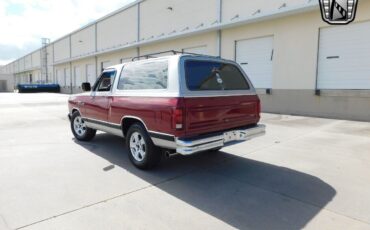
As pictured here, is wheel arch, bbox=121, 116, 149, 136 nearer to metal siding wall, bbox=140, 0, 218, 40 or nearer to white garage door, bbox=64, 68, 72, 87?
metal siding wall, bbox=140, 0, 218, 40

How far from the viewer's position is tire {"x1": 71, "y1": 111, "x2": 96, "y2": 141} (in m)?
7.09

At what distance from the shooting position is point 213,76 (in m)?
4.83

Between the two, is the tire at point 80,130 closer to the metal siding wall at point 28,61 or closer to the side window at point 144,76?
the side window at point 144,76

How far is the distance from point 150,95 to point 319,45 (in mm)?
9311

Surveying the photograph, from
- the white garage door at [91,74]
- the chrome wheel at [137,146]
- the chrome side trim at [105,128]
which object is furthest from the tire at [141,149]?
the white garage door at [91,74]

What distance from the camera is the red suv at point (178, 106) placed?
4156 mm

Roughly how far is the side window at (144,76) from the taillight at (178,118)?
0.59 m

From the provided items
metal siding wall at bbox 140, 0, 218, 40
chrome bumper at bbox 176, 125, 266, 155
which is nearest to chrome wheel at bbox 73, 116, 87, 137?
chrome bumper at bbox 176, 125, 266, 155

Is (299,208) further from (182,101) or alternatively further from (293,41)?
(293,41)

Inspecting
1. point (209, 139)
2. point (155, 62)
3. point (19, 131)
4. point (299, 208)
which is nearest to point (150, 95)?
point (155, 62)

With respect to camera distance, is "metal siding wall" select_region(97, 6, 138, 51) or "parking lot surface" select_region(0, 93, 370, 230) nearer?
"parking lot surface" select_region(0, 93, 370, 230)

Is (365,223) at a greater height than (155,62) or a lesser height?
lesser

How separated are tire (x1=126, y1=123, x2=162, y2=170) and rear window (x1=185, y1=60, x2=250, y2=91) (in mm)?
1195

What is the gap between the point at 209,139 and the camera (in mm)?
4262
